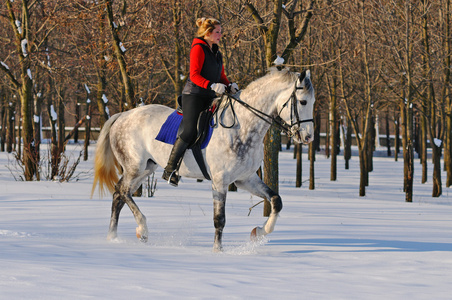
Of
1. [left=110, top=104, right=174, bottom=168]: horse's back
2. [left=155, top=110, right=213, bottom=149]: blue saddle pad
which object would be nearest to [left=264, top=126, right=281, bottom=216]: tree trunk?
[left=110, top=104, right=174, bottom=168]: horse's back

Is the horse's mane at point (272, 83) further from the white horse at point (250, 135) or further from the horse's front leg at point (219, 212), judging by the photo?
the horse's front leg at point (219, 212)

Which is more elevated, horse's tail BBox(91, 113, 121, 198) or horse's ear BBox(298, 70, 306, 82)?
horse's ear BBox(298, 70, 306, 82)

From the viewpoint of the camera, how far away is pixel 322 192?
20.8 meters

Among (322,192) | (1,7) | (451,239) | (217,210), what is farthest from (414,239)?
(1,7)

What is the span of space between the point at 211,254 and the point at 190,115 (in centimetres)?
171

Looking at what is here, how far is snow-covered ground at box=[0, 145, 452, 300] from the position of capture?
4.42m

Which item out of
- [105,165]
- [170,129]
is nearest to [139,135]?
[170,129]

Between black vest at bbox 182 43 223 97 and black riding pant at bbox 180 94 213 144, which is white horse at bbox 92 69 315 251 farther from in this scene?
black vest at bbox 182 43 223 97

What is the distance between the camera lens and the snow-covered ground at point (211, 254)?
4418 mm

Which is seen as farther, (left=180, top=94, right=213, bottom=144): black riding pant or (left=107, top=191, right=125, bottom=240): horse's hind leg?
(left=107, top=191, right=125, bottom=240): horse's hind leg

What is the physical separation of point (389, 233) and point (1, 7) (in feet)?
58.9

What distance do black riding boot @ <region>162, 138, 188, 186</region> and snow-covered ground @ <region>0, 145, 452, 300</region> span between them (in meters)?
0.88

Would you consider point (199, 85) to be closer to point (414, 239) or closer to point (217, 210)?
point (217, 210)

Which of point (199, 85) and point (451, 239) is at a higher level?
point (199, 85)
